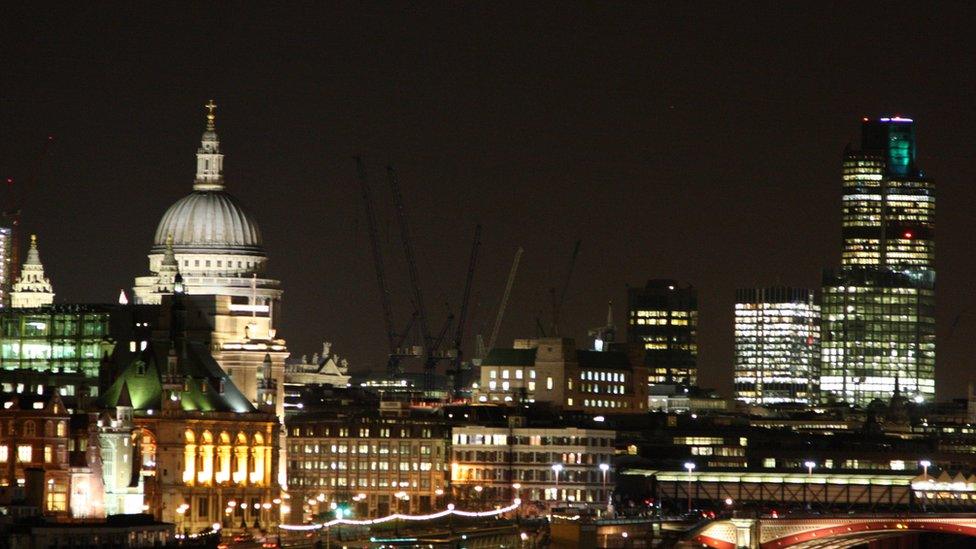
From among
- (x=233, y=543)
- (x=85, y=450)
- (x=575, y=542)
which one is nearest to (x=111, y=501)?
(x=85, y=450)

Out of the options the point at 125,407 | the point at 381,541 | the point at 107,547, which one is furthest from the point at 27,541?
the point at 125,407

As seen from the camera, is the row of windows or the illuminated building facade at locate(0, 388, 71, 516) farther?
the row of windows

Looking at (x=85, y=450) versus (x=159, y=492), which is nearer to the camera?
(x=85, y=450)

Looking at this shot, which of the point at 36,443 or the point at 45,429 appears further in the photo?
the point at 45,429

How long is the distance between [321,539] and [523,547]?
1016 inches

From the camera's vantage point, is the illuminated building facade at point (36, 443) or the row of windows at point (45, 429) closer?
the illuminated building facade at point (36, 443)

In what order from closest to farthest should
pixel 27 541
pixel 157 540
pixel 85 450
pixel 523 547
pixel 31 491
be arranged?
pixel 27 541, pixel 157 540, pixel 31 491, pixel 85 450, pixel 523 547

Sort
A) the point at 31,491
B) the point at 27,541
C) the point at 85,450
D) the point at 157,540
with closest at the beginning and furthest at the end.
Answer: the point at 27,541, the point at 157,540, the point at 31,491, the point at 85,450

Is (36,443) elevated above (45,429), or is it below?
below

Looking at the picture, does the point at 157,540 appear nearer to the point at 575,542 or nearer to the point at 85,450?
the point at 85,450

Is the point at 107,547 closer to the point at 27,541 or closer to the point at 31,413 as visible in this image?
the point at 27,541

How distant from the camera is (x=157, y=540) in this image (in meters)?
156

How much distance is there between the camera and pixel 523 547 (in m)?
199

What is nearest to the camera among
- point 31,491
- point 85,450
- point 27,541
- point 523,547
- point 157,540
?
point 27,541
